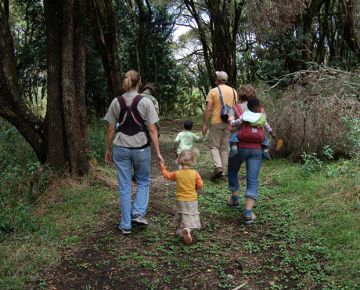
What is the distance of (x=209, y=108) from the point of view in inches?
303

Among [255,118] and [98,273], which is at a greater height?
[255,118]

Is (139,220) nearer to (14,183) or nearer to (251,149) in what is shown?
(251,149)

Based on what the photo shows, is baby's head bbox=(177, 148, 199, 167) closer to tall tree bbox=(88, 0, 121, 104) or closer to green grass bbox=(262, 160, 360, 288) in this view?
green grass bbox=(262, 160, 360, 288)

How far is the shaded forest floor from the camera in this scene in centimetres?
451

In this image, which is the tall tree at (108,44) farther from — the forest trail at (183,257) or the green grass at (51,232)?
the forest trail at (183,257)

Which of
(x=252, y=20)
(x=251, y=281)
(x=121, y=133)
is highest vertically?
(x=252, y=20)

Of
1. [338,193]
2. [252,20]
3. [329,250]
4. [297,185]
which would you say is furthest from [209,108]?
[252,20]

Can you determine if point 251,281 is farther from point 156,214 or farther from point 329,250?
point 156,214

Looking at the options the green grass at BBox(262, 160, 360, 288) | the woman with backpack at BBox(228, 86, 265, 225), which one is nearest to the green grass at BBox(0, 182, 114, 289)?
the woman with backpack at BBox(228, 86, 265, 225)

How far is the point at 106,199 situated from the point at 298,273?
343 cm

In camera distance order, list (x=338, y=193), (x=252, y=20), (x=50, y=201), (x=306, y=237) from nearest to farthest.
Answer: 1. (x=306, y=237)
2. (x=338, y=193)
3. (x=50, y=201)
4. (x=252, y=20)

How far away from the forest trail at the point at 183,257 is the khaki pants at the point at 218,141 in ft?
5.00

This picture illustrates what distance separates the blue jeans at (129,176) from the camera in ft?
17.7

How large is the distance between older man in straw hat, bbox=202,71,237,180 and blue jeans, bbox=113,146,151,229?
2441 millimetres
